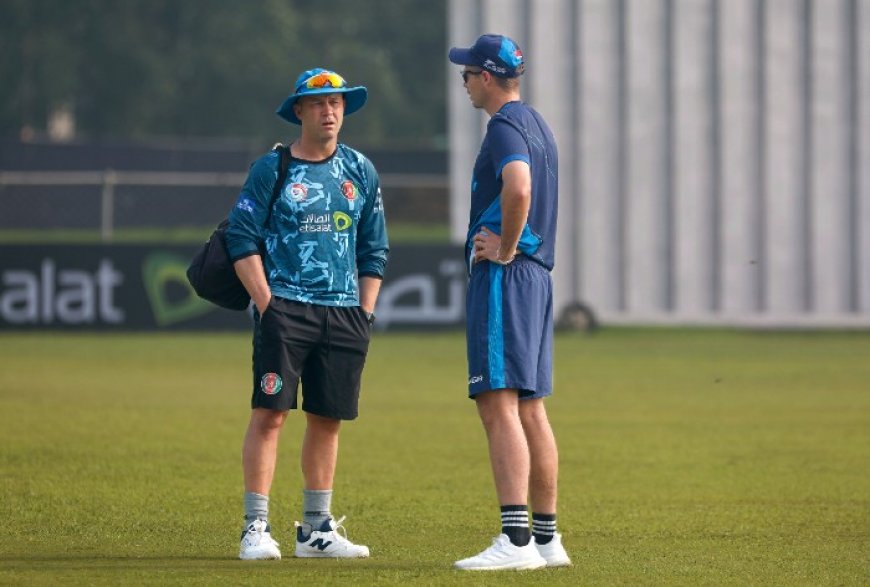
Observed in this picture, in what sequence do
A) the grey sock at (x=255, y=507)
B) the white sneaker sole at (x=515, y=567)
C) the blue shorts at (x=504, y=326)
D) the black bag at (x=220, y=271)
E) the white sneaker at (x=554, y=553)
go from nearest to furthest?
the white sneaker sole at (x=515, y=567) < the blue shorts at (x=504, y=326) < the white sneaker at (x=554, y=553) < the grey sock at (x=255, y=507) < the black bag at (x=220, y=271)

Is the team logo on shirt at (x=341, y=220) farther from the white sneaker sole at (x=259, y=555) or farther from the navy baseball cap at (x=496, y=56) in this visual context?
the white sneaker sole at (x=259, y=555)

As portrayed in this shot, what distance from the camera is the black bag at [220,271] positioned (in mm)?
7055

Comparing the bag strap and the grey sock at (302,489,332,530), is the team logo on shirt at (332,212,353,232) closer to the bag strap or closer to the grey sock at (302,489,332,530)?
the bag strap

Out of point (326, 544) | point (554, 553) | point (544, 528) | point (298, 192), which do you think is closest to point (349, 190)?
point (298, 192)

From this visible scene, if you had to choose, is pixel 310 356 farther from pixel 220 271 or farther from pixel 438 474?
pixel 438 474

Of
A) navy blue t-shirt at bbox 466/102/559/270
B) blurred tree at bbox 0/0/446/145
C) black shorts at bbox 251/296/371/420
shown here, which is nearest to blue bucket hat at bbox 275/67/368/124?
navy blue t-shirt at bbox 466/102/559/270

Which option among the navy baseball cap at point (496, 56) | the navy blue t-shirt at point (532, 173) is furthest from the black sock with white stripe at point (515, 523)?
the navy baseball cap at point (496, 56)

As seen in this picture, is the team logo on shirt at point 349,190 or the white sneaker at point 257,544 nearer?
the white sneaker at point 257,544

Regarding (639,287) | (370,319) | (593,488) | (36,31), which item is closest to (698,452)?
(593,488)

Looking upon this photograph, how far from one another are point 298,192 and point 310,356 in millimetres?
666

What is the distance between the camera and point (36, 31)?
58094 millimetres

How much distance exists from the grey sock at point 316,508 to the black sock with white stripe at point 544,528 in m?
0.84

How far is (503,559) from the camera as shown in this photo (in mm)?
6652

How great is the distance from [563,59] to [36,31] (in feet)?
128
